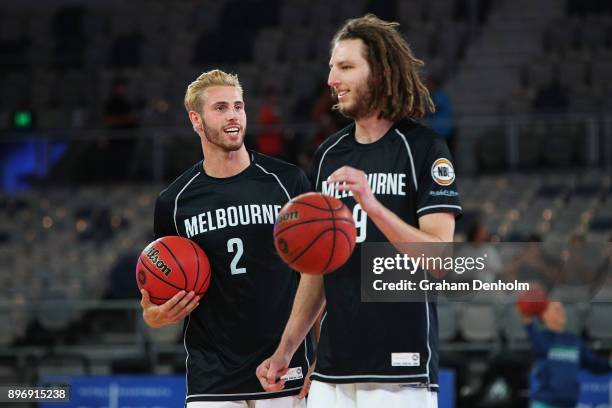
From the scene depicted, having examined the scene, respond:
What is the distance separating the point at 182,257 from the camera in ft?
18.8

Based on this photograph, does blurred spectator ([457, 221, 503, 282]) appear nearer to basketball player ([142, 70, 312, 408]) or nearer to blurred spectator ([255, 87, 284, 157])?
blurred spectator ([255, 87, 284, 157])

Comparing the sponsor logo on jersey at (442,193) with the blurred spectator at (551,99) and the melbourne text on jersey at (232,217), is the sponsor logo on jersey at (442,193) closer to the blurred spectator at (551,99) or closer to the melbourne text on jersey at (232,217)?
the melbourne text on jersey at (232,217)

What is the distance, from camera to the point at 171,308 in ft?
18.7

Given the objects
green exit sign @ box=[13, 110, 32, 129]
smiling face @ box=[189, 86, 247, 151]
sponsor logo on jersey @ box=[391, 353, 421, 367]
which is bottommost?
sponsor logo on jersey @ box=[391, 353, 421, 367]

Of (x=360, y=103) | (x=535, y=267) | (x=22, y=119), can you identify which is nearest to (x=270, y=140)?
(x=22, y=119)

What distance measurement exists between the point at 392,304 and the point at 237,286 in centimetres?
135

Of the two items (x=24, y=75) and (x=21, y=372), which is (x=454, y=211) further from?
(x=24, y=75)

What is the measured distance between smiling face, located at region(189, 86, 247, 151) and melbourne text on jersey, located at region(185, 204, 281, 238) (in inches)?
12.8

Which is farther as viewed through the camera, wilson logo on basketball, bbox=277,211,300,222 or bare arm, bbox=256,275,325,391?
bare arm, bbox=256,275,325,391

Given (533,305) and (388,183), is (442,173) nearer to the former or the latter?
(388,183)

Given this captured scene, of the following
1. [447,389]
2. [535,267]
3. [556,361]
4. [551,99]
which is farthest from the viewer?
[551,99]

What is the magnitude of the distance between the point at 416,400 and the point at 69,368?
8.05 meters

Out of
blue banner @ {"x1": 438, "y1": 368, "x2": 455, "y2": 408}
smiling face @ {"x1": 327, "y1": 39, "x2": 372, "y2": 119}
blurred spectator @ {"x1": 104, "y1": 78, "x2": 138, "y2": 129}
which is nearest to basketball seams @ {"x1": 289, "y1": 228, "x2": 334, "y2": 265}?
smiling face @ {"x1": 327, "y1": 39, "x2": 372, "y2": 119}

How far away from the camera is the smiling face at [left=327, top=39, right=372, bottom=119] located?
15.7ft
